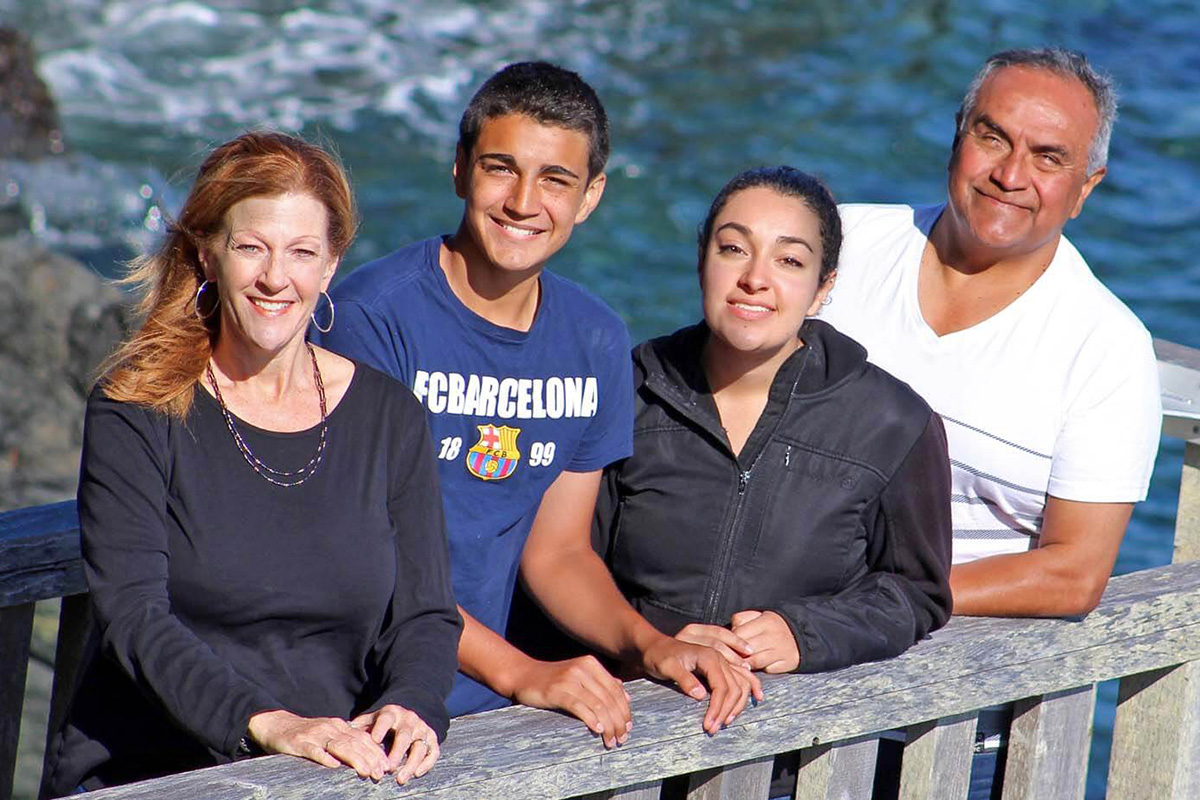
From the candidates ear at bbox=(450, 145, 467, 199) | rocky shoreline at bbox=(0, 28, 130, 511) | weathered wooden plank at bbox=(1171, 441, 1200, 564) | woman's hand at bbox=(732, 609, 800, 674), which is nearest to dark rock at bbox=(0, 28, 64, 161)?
rocky shoreline at bbox=(0, 28, 130, 511)

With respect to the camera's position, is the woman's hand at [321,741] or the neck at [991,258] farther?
the neck at [991,258]

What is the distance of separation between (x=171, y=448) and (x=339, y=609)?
13.8 inches

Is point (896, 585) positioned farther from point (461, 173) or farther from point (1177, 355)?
point (1177, 355)

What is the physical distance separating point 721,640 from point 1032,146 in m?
1.44

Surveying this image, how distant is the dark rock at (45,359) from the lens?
6.47 m

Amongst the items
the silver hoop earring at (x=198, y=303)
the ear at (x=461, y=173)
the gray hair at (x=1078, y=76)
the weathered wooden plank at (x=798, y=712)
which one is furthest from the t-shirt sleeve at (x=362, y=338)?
the gray hair at (x=1078, y=76)

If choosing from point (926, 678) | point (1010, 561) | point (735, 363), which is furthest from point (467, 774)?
point (1010, 561)

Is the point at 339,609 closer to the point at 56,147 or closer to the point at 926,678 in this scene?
the point at 926,678

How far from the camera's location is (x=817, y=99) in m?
11.9

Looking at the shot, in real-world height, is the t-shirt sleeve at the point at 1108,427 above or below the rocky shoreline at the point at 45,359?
above

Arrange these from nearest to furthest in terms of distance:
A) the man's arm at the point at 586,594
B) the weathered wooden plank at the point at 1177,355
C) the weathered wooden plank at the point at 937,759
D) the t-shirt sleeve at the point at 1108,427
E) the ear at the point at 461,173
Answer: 1. the man's arm at the point at 586,594
2. the weathered wooden plank at the point at 937,759
3. the ear at the point at 461,173
4. the t-shirt sleeve at the point at 1108,427
5. the weathered wooden plank at the point at 1177,355

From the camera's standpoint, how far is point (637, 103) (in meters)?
11.7

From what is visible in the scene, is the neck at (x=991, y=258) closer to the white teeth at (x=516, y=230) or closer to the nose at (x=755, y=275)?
the nose at (x=755, y=275)

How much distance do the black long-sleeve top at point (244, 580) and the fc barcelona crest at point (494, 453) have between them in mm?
295
